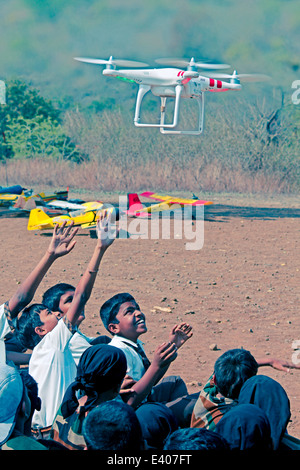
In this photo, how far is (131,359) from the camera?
3.71 meters

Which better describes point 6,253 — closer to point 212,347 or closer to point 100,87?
point 212,347

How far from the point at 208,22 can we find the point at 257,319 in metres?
104

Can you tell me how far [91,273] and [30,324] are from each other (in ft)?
2.06

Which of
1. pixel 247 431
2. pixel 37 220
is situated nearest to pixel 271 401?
pixel 247 431

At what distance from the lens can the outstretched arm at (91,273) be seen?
379cm

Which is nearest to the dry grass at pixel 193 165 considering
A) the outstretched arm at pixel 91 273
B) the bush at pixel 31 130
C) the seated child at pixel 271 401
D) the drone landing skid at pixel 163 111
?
the bush at pixel 31 130

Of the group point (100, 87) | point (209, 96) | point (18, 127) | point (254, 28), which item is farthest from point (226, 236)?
point (100, 87)

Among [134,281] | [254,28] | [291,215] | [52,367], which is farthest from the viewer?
[254,28]

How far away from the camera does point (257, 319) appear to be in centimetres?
752

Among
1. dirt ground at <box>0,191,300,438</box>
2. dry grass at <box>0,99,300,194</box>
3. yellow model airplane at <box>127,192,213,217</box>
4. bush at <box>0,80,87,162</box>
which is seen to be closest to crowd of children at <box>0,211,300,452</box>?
dirt ground at <box>0,191,300,438</box>

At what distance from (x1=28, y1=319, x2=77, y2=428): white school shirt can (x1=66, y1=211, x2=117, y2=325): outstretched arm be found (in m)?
0.19

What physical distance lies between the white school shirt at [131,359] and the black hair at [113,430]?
125 cm

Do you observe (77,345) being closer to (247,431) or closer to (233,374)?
(233,374)

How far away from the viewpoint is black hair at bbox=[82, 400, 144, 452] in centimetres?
232
